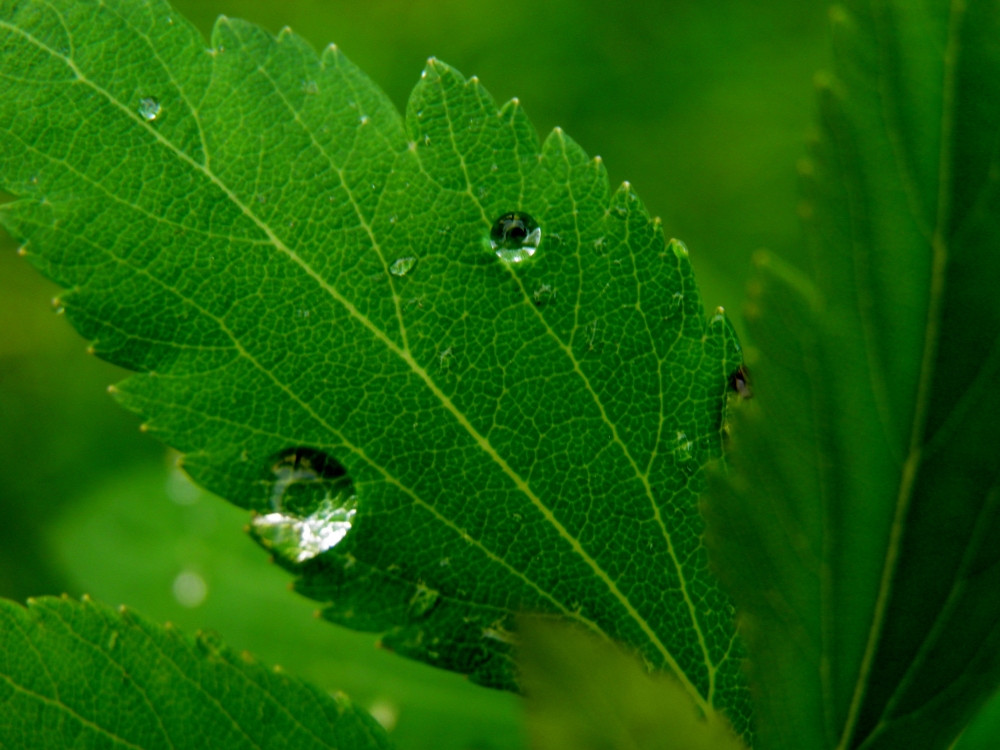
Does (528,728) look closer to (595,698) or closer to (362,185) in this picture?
Answer: (595,698)

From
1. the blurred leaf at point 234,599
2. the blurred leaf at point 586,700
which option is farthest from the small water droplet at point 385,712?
the blurred leaf at point 586,700

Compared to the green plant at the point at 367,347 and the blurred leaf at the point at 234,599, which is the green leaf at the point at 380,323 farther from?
the blurred leaf at the point at 234,599

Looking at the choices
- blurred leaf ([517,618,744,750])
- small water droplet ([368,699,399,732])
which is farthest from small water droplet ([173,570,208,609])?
blurred leaf ([517,618,744,750])

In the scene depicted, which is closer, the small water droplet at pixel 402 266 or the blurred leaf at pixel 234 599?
the small water droplet at pixel 402 266

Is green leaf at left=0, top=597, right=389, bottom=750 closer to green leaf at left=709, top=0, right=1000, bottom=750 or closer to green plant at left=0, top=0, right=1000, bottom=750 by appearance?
green plant at left=0, top=0, right=1000, bottom=750

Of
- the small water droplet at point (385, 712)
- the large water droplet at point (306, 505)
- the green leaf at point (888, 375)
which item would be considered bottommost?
the small water droplet at point (385, 712)
